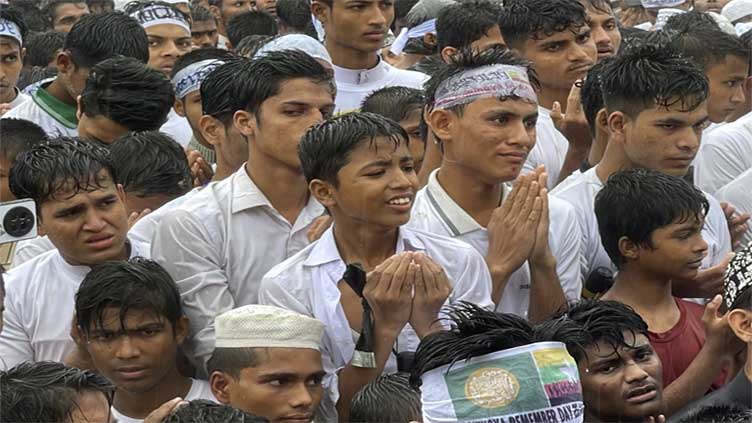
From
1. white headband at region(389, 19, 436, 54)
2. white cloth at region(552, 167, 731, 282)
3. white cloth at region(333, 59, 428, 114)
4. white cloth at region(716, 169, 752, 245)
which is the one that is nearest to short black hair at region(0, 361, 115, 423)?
white cloth at region(552, 167, 731, 282)

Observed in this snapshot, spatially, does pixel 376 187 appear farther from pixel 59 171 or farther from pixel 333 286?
pixel 59 171

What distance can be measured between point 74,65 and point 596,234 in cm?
327

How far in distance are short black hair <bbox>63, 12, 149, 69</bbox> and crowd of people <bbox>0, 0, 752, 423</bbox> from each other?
83 centimetres

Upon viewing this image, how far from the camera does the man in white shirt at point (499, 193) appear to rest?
17.5ft

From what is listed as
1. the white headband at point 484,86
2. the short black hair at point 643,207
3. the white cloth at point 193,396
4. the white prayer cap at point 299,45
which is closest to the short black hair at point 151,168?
the white prayer cap at point 299,45

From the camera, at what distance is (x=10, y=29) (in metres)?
9.05

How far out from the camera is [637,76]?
6145mm

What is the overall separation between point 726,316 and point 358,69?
336 centimetres

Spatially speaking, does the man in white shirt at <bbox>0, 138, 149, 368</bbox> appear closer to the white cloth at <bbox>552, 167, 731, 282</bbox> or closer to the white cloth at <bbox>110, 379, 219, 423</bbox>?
the white cloth at <bbox>110, 379, 219, 423</bbox>

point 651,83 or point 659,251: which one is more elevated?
point 651,83

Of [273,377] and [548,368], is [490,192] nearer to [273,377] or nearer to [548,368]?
[273,377]

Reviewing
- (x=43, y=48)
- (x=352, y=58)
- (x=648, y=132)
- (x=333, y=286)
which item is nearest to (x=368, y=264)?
(x=333, y=286)

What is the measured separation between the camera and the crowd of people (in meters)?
4.54

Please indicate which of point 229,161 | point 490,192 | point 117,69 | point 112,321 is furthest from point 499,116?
point 117,69
